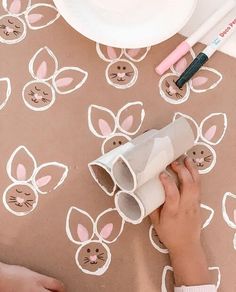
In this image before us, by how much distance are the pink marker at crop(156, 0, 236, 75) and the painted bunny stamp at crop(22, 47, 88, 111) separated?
11 centimetres

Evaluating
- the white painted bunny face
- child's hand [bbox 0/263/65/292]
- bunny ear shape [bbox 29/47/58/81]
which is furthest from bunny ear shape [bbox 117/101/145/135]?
child's hand [bbox 0/263/65/292]

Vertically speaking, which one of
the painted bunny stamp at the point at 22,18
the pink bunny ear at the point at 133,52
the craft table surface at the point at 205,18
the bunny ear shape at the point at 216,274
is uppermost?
the craft table surface at the point at 205,18

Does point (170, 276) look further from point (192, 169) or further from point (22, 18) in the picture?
point (22, 18)

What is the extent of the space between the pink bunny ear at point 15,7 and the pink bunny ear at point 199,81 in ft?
0.88

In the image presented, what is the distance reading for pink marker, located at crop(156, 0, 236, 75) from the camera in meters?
0.69

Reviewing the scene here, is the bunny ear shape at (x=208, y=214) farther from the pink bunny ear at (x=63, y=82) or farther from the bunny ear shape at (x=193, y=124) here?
the pink bunny ear at (x=63, y=82)

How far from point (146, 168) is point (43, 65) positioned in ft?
0.71

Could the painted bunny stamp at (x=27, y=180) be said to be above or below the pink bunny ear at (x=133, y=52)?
below

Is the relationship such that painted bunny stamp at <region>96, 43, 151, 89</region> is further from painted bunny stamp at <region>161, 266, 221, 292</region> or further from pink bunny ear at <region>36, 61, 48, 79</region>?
painted bunny stamp at <region>161, 266, 221, 292</region>

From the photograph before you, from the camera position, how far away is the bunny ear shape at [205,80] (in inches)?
27.5

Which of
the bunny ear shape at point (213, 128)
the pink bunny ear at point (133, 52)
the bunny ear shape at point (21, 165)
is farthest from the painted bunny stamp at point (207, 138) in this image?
the bunny ear shape at point (21, 165)

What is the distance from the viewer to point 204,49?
2.29ft

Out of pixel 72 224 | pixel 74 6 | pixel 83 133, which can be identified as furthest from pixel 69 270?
pixel 74 6

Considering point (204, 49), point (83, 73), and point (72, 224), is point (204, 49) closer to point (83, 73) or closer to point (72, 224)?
point (83, 73)
